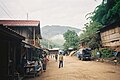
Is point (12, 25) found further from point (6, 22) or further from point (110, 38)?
point (110, 38)

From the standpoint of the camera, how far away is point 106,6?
36312 mm

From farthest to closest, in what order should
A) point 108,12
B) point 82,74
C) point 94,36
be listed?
point 94,36
point 108,12
point 82,74

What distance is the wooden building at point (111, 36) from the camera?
110ft

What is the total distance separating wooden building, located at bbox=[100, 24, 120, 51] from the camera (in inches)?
1319

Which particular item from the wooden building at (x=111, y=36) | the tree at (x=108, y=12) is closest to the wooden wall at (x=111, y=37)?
the wooden building at (x=111, y=36)

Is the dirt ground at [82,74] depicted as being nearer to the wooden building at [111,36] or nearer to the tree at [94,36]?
the wooden building at [111,36]

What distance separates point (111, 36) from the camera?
36219 mm

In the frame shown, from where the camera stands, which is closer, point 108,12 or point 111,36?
point 108,12

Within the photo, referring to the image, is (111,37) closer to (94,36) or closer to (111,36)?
(111,36)

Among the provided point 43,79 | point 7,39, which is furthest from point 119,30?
point 7,39

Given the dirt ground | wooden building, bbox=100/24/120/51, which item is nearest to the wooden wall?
wooden building, bbox=100/24/120/51

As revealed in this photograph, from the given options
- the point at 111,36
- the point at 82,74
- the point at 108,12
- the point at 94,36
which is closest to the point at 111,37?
the point at 111,36

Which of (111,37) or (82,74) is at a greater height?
(111,37)

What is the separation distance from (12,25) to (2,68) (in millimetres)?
16532
